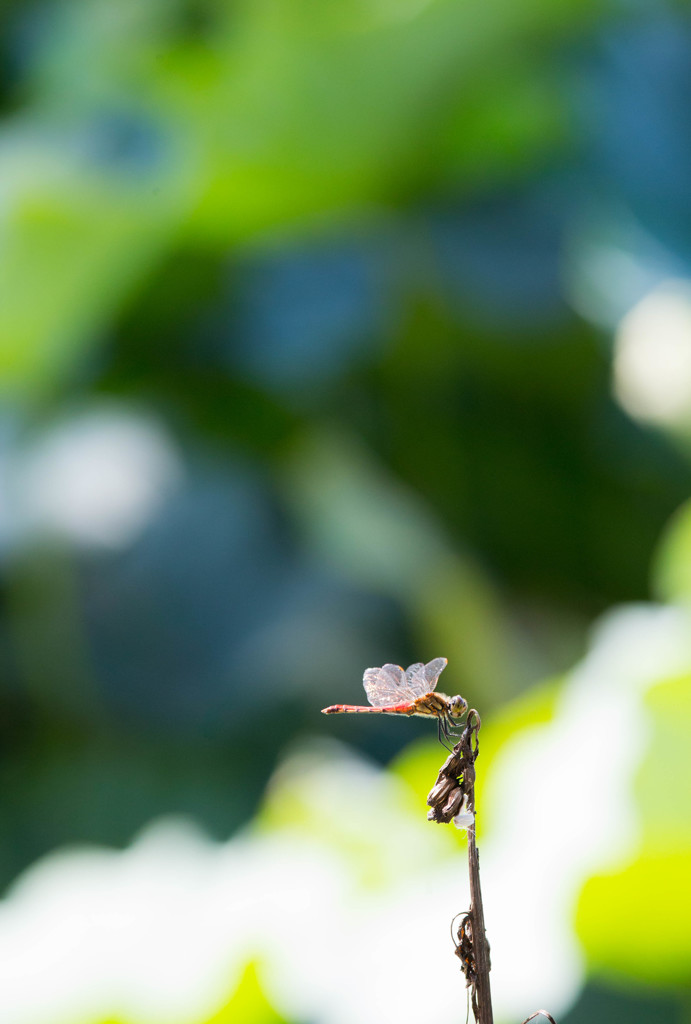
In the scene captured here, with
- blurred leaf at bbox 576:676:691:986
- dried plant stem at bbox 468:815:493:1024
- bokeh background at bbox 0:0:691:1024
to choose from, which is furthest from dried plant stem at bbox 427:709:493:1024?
bokeh background at bbox 0:0:691:1024

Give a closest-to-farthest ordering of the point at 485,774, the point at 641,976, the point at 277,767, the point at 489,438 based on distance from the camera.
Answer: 1. the point at 641,976
2. the point at 485,774
3. the point at 277,767
4. the point at 489,438

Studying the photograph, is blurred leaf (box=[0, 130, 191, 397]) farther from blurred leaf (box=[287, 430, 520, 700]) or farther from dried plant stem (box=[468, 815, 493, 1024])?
dried plant stem (box=[468, 815, 493, 1024])

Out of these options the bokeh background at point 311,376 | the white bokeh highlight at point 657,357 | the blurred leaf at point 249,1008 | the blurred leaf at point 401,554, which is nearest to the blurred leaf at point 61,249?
the bokeh background at point 311,376

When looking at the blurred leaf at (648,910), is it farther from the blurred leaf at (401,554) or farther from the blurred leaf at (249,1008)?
the blurred leaf at (401,554)

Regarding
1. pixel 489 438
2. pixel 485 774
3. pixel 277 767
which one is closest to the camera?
pixel 485 774

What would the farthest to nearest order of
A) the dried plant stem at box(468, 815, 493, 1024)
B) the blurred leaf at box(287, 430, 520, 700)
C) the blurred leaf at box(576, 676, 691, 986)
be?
the blurred leaf at box(287, 430, 520, 700) → the blurred leaf at box(576, 676, 691, 986) → the dried plant stem at box(468, 815, 493, 1024)

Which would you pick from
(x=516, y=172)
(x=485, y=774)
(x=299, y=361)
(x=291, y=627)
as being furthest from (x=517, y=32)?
(x=485, y=774)

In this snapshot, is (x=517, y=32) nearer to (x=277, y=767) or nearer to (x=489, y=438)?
(x=489, y=438)
